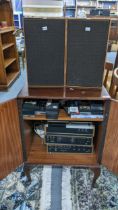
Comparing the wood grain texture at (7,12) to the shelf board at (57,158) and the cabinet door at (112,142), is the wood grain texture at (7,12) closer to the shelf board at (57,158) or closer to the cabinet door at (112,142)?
the shelf board at (57,158)

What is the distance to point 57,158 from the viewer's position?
1.29 meters

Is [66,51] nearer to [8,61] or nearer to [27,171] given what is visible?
[27,171]

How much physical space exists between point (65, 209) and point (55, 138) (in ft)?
1.54

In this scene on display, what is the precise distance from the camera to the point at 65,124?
4.03ft

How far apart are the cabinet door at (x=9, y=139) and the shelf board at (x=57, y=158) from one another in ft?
0.35

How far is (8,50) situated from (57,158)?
7.97 feet

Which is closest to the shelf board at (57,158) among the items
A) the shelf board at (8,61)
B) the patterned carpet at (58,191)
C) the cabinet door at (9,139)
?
the cabinet door at (9,139)

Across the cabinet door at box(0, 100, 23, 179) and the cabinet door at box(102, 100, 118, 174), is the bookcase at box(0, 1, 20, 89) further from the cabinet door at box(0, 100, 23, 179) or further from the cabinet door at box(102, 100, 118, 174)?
the cabinet door at box(102, 100, 118, 174)

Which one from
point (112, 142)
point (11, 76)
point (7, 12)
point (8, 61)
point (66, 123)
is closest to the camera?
point (112, 142)

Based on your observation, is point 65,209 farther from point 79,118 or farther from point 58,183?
point 79,118

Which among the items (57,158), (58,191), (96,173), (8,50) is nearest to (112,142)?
(96,173)

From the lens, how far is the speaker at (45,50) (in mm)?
953

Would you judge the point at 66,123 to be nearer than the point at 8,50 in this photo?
Yes

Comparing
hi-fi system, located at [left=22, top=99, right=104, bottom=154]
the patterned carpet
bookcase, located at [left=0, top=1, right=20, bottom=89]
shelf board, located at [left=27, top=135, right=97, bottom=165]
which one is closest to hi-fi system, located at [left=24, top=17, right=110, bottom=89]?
hi-fi system, located at [left=22, top=99, right=104, bottom=154]
